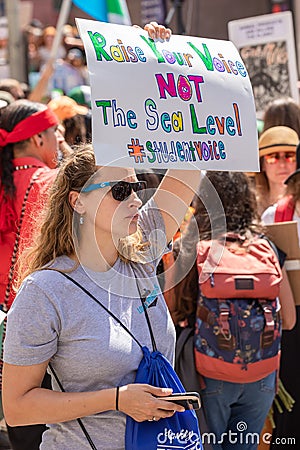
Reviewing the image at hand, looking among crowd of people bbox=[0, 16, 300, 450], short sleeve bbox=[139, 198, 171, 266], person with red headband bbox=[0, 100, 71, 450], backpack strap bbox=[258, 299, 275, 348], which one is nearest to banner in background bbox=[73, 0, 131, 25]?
person with red headband bbox=[0, 100, 71, 450]

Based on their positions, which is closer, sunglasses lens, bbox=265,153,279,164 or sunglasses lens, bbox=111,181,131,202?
sunglasses lens, bbox=111,181,131,202

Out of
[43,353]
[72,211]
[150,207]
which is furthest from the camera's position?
[150,207]

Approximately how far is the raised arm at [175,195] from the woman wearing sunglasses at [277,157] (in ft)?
6.43

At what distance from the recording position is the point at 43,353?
2053mm

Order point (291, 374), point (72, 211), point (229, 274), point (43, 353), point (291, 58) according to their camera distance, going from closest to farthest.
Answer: point (43, 353) → point (72, 211) → point (229, 274) → point (291, 374) → point (291, 58)

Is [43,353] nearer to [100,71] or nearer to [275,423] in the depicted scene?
[100,71]

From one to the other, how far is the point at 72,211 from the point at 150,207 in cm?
29

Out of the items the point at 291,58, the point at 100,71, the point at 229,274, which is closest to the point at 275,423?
the point at 229,274

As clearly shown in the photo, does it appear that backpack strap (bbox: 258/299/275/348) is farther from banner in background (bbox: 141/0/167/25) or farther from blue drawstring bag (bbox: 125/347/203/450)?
banner in background (bbox: 141/0/167/25)

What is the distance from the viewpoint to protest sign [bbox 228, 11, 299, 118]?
580 centimetres

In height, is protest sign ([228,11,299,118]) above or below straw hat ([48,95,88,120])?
above

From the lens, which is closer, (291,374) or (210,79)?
(210,79)

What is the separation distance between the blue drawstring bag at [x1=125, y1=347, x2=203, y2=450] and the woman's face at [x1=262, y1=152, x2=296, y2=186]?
2.45 meters

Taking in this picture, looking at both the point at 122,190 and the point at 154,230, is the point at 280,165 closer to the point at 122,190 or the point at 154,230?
the point at 154,230
